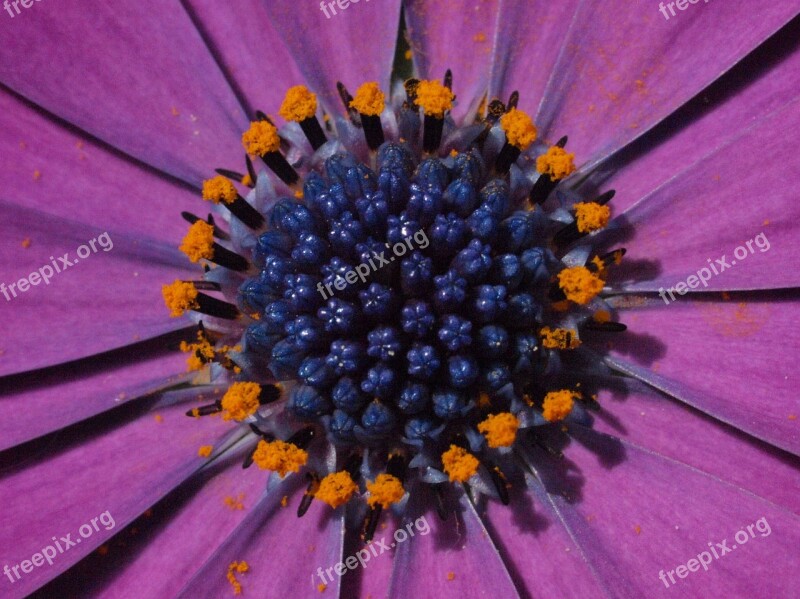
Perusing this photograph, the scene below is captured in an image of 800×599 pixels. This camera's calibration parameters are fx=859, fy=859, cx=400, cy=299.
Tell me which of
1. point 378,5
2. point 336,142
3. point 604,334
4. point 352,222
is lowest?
point 604,334

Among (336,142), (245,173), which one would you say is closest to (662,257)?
(336,142)

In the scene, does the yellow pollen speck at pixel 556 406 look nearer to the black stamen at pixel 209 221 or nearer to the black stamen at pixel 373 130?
the black stamen at pixel 373 130

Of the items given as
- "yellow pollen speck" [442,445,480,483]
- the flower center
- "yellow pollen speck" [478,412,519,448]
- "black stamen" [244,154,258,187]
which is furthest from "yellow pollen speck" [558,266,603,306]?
"black stamen" [244,154,258,187]

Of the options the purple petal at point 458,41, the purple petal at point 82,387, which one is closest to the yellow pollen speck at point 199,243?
the purple petal at point 82,387

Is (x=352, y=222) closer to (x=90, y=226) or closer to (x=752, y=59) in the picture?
(x=90, y=226)

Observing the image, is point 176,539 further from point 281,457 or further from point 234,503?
point 281,457

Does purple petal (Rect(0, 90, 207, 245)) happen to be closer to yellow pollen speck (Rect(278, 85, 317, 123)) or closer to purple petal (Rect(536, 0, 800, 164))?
yellow pollen speck (Rect(278, 85, 317, 123))
